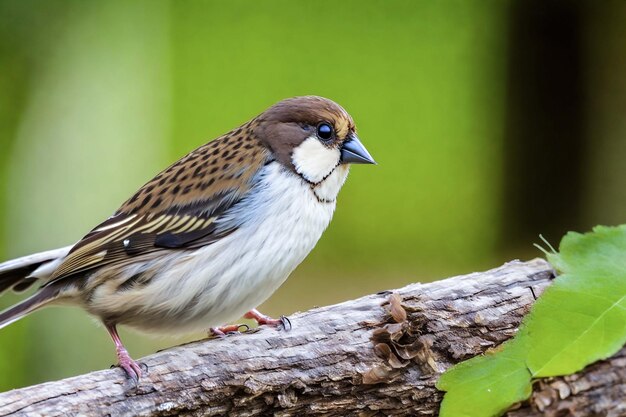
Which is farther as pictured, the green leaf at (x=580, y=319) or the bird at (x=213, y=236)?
the bird at (x=213, y=236)

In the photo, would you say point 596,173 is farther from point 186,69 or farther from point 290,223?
point 290,223

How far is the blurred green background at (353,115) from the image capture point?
4.40 metres

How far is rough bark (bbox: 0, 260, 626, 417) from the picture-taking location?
215cm

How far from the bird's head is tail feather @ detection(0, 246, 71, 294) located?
Result: 0.62m

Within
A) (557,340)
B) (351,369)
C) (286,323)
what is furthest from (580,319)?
(286,323)

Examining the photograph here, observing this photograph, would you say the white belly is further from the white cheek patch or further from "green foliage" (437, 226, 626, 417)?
"green foliage" (437, 226, 626, 417)

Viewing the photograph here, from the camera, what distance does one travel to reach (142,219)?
2.55 metres

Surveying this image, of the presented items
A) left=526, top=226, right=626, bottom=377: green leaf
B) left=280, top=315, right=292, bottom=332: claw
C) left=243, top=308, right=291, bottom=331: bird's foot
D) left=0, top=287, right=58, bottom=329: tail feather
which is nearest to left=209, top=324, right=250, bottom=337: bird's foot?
left=243, top=308, right=291, bottom=331: bird's foot

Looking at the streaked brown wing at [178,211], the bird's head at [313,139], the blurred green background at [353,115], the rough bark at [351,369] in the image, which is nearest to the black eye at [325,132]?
the bird's head at [313,139]

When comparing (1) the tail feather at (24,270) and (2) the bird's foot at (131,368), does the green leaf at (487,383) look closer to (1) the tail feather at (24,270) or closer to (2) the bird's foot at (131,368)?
(2) the bird's foot at (131,368)

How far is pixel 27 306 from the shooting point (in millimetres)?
2473

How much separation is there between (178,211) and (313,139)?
15.0 inches

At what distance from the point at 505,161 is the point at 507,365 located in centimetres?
393

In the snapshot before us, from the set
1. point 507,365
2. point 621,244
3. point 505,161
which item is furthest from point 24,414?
point 505,161
